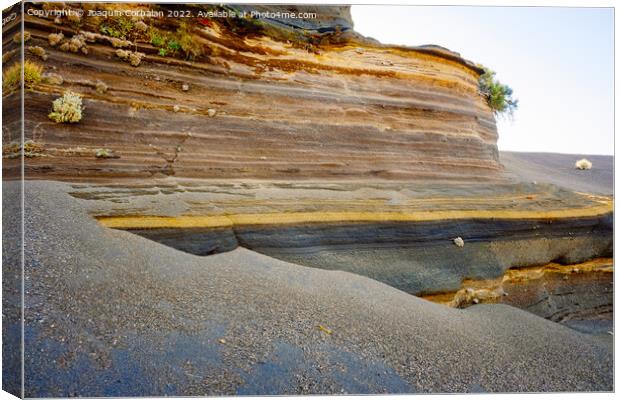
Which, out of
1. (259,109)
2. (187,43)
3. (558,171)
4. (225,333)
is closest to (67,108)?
(187,43)

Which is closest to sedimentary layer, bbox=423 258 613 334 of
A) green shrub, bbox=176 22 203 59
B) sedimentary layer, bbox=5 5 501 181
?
sedimentary layer, bbox=5 5 501 181

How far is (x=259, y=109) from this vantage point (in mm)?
5492

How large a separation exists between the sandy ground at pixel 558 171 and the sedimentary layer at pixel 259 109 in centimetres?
30

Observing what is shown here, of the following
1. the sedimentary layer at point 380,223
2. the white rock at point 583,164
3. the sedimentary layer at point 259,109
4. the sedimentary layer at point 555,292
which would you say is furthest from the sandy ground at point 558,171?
the sedimentary layer at point 555,292

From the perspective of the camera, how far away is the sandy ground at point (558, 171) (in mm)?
Answer: 5486

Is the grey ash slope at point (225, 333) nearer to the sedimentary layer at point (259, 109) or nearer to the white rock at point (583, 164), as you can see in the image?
the sedimentary layer at point (259, 109)

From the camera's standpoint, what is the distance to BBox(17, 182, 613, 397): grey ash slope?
3512 millimetres

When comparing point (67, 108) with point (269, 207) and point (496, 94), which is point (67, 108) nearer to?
point (269, 207)

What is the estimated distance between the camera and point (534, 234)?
6113 millimetres

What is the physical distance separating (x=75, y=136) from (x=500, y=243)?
5.43 metres

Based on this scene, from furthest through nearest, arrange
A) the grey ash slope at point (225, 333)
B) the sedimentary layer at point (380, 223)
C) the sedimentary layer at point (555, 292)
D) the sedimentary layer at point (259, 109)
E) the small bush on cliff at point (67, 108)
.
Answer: the sedimentary layer at point (555, 292) < the sedimentary layer at point (380, 223) < the sedimentary layer at point (259, 109) < the small bush on cliff at point (67, 108) < the grey ash slope at point (225, 333)

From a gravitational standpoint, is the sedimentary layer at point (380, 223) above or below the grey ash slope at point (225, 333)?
above

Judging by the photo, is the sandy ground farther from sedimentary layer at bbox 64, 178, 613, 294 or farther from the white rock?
sedimentary layer at bbox 64, 178, 613, 294

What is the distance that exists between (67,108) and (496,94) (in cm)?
524
